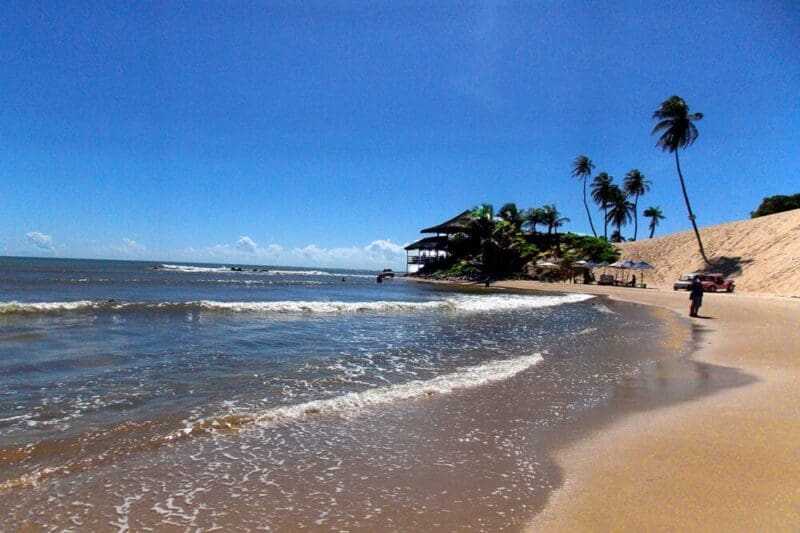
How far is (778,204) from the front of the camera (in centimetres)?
5594

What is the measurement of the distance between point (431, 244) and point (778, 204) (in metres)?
43.4

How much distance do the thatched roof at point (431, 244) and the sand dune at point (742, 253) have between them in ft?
72.0

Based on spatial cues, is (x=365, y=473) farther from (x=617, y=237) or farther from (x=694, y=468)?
(x=617, y=237)

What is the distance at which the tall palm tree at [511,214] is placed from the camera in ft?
194

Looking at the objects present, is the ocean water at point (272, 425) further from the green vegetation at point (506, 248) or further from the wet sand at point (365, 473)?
the green vegetation at point (506, 248)

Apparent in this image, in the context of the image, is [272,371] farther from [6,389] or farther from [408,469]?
[408,469]

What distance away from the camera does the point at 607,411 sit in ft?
19.0

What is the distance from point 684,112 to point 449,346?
44.6m

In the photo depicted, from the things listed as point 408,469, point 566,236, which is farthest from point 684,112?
point 408,469

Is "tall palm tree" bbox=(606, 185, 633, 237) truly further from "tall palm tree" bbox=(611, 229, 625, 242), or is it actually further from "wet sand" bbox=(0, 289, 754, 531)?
"wet sand" bbox=(0, 289, 754, 531)

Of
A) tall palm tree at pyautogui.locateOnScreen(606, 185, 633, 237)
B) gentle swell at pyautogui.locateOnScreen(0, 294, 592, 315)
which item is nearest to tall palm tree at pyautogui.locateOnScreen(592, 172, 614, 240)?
tall palm tree at pyautogui.locateOnScreen(606, 185, 633, 237)

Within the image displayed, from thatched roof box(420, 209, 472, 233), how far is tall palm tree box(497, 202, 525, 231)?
4361mm

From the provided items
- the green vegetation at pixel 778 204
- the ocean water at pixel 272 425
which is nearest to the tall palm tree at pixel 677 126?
the green vegetation at pixel 778 204

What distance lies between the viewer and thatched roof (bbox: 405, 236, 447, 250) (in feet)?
200
